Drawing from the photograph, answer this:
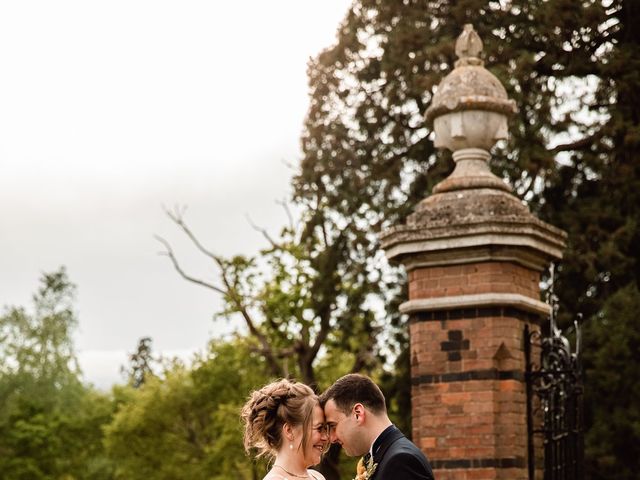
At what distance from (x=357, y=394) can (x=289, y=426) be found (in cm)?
58

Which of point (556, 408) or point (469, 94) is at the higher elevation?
point (469, 94)

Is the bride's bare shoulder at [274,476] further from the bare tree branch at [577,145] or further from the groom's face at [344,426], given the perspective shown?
the bare tree branch at [577,145]


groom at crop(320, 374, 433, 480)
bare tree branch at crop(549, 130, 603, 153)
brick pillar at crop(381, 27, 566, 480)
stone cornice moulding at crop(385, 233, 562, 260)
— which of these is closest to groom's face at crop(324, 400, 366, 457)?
groom at crop(320, 374, 433, 480)

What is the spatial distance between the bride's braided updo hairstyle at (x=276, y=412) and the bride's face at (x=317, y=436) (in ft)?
0.07

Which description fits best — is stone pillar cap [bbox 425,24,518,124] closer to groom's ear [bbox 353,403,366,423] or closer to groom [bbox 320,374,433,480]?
groom [bbox 320,374,433,480]

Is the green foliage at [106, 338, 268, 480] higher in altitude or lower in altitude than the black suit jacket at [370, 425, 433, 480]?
higher

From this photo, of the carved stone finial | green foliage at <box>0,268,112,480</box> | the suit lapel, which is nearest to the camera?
the suit lapel

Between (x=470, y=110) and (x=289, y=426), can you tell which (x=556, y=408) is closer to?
(x=470, y=110)

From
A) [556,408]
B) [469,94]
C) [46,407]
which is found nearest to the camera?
[556,408]

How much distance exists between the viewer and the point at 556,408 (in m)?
7.39

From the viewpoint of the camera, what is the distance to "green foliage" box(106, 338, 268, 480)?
32.2 m

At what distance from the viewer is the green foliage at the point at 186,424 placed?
3219 cm

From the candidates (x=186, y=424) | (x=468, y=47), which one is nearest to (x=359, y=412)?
(x=468, y=47)

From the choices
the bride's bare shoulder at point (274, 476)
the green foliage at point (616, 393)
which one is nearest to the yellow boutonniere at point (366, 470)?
the bride's bare shoulder at point (274, 476)
